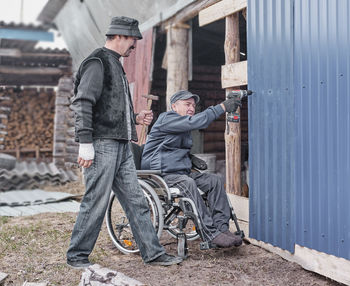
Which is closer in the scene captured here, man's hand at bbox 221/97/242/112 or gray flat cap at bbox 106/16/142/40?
gray flat cap at bbox 106/16/142/40

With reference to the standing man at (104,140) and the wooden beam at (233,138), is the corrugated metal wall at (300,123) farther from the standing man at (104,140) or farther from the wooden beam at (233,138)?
the standing man at (104,140)

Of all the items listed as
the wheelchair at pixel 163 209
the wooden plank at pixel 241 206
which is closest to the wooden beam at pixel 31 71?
the wheelchair at pixel 163 209

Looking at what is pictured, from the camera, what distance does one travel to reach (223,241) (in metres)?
3.98

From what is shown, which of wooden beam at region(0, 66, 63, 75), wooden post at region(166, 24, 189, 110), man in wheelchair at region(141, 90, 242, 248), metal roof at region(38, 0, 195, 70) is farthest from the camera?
wooden beam at region(0, 66, 63, 75)

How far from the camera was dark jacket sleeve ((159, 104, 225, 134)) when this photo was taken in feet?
13.7

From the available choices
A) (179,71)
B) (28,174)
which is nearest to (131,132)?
(179,71)

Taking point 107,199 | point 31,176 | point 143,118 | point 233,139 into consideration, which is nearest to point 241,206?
point 233,139

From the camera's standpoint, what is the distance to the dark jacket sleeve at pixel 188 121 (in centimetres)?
418

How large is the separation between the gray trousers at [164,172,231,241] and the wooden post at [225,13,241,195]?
772 mm

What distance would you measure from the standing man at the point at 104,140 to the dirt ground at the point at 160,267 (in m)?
0.19

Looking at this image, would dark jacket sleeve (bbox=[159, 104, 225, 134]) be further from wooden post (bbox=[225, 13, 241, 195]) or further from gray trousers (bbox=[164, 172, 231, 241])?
wooden post (bbox=[225, 13, 241, 195])

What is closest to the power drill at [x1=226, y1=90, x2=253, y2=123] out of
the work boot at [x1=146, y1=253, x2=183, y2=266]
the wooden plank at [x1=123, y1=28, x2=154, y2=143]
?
the work boot at [x1=146, y1=253, x2=183, y2=266]

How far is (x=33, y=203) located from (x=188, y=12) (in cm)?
417

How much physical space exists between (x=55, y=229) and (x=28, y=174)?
4621 mm
